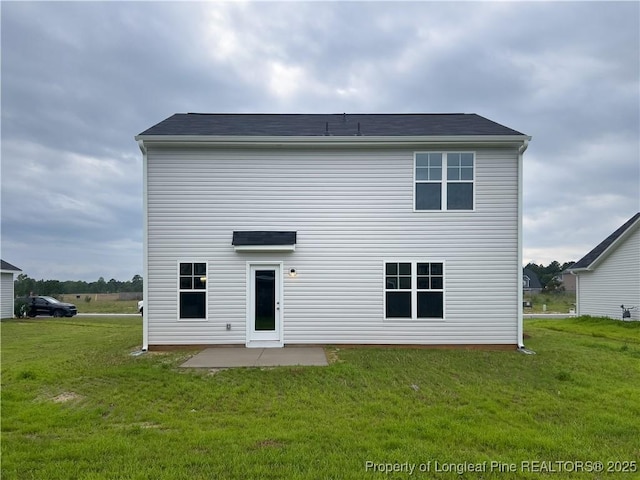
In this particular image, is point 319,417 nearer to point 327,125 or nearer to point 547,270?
point 327,125

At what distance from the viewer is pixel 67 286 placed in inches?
1491

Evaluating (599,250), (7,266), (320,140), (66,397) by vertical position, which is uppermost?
(320,140)

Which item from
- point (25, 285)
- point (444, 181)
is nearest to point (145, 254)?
point (444, 181)

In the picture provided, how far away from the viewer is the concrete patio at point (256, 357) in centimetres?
768

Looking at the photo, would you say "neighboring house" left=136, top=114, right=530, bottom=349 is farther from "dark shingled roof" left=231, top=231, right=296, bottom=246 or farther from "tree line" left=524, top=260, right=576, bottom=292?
"tree line" left=524, top=260, right=576, bottom=292

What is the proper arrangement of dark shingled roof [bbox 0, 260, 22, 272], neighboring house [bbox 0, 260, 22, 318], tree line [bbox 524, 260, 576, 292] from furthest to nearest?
tree line [bbox 524, 260, 576, 292] < dark shingled roof [bbox 0, 260, 22, 272] < neighboring house [bbox 0, 260, 22, 318]

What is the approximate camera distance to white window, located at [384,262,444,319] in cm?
968

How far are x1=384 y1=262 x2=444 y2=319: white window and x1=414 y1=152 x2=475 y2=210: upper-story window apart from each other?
166 cm

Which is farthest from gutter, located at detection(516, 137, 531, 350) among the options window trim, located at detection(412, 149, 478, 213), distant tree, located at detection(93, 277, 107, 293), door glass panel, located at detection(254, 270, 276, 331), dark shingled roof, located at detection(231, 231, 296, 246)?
distant tree, located at detection(93, 277, 107, 293)

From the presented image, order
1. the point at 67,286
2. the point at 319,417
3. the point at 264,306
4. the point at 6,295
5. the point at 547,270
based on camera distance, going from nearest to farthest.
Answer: the point at 319,417, the point at 264,306, the point at 6,295, the point at 67,286, the point at 547,270

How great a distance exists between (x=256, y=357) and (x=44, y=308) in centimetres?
2092

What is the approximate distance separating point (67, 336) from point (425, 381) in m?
12.7

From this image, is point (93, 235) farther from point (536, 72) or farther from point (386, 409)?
point (536, 72)

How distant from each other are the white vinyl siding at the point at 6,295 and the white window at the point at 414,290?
22958 mm
